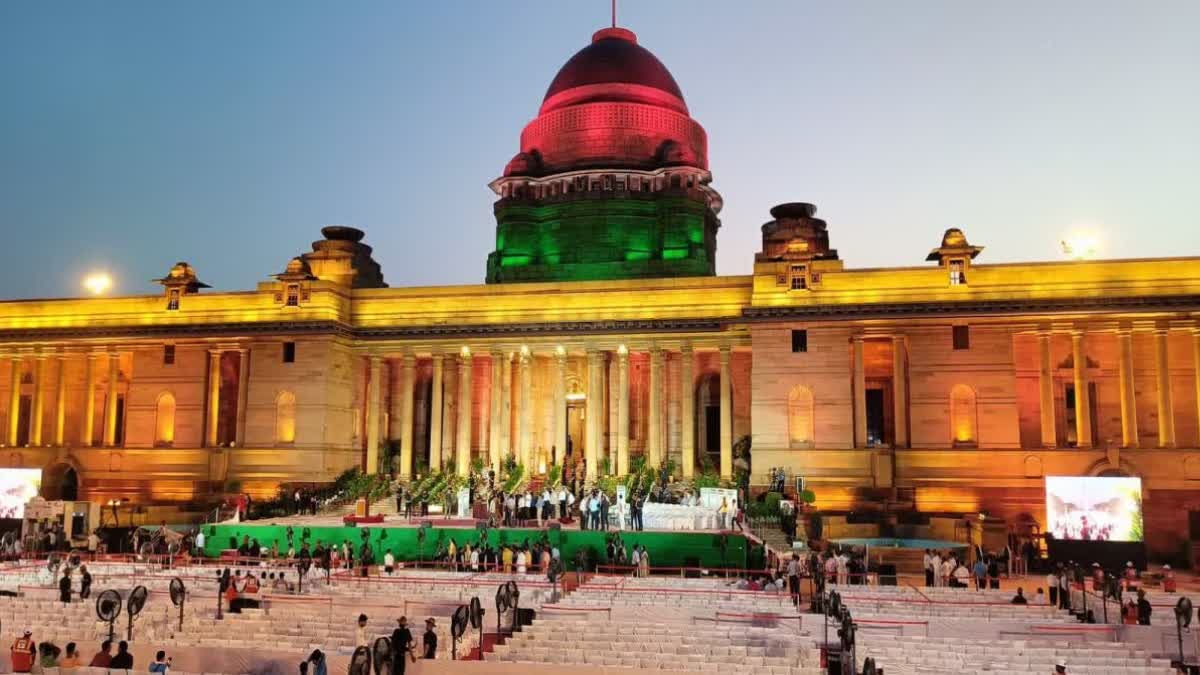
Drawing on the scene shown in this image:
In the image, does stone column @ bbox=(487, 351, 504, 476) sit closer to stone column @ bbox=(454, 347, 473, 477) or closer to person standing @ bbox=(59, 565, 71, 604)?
stone column @ bbox=(454, 347, 473, 477)

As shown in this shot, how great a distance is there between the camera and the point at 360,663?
18.5 meters

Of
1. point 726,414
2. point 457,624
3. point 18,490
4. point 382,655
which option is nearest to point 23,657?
point 382,655

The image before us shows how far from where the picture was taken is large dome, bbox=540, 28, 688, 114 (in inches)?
2630

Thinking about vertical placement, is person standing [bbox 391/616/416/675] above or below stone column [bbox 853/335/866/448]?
below

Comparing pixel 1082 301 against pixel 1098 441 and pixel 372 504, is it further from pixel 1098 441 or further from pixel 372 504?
pixel 372 504

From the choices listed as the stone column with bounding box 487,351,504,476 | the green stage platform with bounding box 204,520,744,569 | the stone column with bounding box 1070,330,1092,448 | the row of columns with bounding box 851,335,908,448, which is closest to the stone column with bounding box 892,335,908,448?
the row of columns with bounding box 851,335,908,448

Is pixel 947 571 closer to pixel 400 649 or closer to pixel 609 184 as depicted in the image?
pixel 400 649

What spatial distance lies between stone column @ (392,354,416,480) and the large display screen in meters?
31.8

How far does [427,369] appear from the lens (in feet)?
201

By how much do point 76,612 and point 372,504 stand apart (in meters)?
23.7

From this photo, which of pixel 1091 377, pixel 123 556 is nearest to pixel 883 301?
pixel 1091 377

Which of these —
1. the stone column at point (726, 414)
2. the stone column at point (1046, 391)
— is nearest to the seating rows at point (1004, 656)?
the stone column at point (1046, 391)

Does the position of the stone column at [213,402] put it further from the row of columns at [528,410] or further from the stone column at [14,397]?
the stone column at [14,397]

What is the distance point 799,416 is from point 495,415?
53.9 feet
